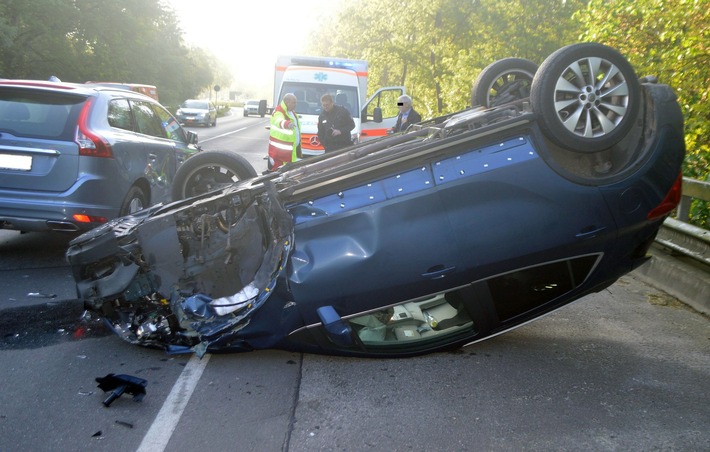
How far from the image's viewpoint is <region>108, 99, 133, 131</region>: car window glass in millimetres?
7465

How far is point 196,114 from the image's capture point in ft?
134

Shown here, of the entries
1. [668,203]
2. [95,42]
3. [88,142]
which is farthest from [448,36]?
[95,42]

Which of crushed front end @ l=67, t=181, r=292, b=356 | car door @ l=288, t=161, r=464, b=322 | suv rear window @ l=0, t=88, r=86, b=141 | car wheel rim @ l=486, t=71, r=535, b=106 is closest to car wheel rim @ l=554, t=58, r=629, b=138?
car door @ l=288, t=161, r=464, b=322

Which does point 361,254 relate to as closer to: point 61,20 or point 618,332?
point 618,332

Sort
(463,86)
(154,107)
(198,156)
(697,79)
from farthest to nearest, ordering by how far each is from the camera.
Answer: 1. (463,86)
2. (154,107)
3. (697,79)
4. (198,156)

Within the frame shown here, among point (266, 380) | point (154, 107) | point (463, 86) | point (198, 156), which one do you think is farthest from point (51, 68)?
point (266, 380)

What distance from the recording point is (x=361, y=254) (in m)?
4.43

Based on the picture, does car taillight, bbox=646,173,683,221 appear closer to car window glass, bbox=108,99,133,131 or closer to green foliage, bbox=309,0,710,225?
green foliage, bbox=309,0,710,225

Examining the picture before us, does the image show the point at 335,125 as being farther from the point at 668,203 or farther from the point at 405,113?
the point at 668,203

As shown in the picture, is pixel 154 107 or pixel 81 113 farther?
pixel 154 107

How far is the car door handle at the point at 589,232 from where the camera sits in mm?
4473

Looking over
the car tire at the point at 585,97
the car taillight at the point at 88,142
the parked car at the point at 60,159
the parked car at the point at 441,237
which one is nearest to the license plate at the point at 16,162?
the parked car at the point at 60,159

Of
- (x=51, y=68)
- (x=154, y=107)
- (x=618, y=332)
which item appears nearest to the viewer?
(x=618, y=332)

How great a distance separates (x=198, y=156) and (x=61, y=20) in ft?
121
